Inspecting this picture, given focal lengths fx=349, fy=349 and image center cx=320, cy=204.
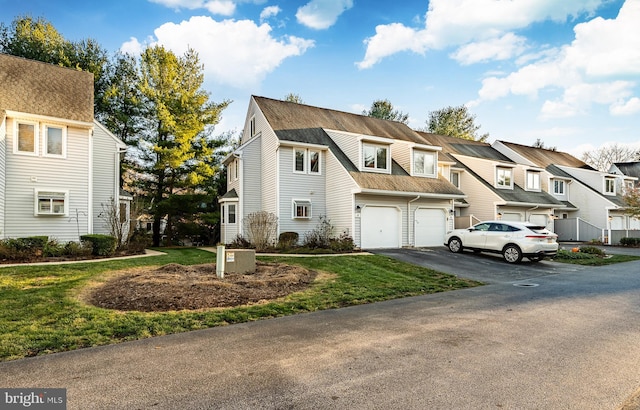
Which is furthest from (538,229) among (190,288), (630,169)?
(630,169)

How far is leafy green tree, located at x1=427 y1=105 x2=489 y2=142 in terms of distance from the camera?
42.6 m

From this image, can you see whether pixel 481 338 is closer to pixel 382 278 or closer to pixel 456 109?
pixel 382 278

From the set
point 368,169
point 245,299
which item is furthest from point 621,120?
point 245,299

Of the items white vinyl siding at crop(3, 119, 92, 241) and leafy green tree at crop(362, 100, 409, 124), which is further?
leafy green tree at crop(362, 100, 409, 124)

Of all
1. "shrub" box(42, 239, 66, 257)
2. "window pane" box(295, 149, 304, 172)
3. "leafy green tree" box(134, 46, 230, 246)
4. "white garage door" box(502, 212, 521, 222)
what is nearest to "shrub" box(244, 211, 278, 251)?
"window pane" box(295, 149, 304, 172)

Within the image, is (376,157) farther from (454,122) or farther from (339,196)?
(454,122)

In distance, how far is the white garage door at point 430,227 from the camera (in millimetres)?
19359

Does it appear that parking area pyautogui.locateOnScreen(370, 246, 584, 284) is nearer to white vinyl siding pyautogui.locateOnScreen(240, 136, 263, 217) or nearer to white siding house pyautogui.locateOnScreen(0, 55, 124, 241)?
white vinyl siding pyautogui.locateOnScreen(240, 136, 263, 217)

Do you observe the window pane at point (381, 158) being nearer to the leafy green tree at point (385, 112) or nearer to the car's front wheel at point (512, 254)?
the car's front wheel at point (512, 254)

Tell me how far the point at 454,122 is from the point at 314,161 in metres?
30.2

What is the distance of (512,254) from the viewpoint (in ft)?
48.1

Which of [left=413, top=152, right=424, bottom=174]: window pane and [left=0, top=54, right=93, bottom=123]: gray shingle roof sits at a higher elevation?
[left=0, top=54, right=93, bottom=123]: gray shingle roof

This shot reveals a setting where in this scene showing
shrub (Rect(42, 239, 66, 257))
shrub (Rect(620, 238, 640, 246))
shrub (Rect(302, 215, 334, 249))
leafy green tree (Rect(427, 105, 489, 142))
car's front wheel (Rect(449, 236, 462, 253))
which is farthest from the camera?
leafy green tree (Rect(427, 105, 489, 142))

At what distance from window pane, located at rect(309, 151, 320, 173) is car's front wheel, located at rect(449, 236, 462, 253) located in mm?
7825
